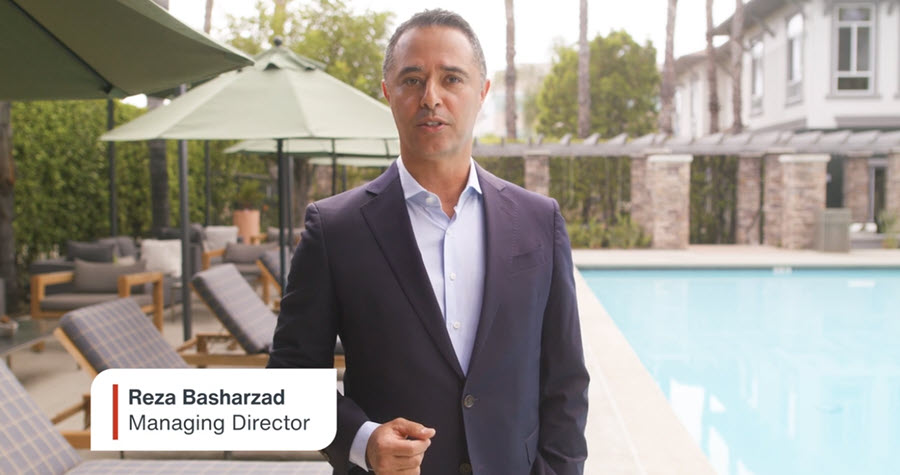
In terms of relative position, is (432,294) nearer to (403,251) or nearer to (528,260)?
(403,251)

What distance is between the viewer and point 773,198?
19.0 meters

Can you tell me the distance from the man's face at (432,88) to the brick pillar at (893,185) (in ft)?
64.5

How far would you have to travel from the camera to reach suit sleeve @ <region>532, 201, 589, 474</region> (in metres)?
1.67

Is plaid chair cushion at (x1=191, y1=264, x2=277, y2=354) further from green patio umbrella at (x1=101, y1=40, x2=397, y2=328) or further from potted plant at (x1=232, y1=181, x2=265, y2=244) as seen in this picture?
potted plant at (x1=232, y1=181, x2=265, y2=244)

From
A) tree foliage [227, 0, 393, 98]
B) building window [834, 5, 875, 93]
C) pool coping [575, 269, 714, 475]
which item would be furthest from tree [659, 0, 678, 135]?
pool coping [575, 269, 714, 475]

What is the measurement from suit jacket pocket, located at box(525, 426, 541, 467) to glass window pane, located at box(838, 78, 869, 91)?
2306 cm

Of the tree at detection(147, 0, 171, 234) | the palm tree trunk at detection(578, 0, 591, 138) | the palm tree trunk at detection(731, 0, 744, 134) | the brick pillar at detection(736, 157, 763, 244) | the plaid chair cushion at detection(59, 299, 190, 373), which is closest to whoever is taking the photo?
the plaid chair cushion at detection(59, 299, 190, 373)

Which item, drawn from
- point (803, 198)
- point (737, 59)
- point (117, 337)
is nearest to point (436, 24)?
point (117, 337)

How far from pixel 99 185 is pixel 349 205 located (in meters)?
11.2

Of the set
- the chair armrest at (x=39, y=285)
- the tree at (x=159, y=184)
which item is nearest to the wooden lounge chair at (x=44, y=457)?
the chair armrest at (x=39, y=285)

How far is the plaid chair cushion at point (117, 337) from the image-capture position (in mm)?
3807

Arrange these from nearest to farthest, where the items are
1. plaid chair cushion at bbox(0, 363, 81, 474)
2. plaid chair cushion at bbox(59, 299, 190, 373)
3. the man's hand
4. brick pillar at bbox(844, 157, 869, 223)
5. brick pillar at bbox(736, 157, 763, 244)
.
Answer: the man's hand → plaid chair cushion at bbox(0, 363, 81, 474) → plaid chair cushion at bbox(59, 299, 190, 373) → brick pillar at bbox(844, 157, 869, 223) → brick pillar at bbox(736, 157, 763, 244)

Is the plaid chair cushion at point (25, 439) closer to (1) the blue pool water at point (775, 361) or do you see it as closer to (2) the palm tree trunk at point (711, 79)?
(1) the blue pool water at point (775, 361)

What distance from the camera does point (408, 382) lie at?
153 centimetres
